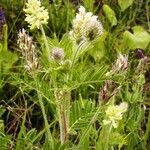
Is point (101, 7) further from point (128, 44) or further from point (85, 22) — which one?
point (85, 22)

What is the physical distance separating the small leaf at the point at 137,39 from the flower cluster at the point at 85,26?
1138 millimetres

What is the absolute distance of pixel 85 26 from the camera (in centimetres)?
110

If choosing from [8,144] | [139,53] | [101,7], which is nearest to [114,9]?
[101,7]

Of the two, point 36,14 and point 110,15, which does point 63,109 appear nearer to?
point 36,14

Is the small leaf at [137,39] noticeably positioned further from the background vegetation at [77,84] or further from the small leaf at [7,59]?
the small leaf at [7,59]

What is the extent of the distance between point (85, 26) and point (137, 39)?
120 cm

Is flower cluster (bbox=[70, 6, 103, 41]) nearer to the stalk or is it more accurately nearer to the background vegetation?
the background vegetation

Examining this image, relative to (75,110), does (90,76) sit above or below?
above


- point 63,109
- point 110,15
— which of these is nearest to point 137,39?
point 110,15

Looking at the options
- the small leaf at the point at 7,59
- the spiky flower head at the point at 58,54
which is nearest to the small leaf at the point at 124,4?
the small leaf at the point at 7,59

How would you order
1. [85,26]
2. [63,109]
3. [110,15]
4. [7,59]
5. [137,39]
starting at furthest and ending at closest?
1. [110,15]
2. [137,39]
3. [7,59]
4. [63,109]
5. [85,26]

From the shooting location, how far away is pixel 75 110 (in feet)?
4.58

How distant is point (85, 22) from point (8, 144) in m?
0.61

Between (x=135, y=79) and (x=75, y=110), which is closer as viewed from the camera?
(x=75, y=110)
